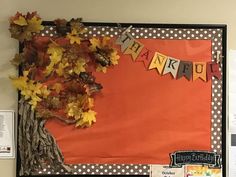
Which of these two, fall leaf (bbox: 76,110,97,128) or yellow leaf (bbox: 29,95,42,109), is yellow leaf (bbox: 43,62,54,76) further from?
fall leaf (bbox: 76,110,97,128)

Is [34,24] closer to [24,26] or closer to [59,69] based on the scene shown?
[24,26]

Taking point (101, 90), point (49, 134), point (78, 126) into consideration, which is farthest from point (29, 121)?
point (101, 90)

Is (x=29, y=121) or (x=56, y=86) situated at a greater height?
(x=56, y=86)

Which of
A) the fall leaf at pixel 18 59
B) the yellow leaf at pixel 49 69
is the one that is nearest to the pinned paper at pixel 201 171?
the yellow leaf at pixel 49 69

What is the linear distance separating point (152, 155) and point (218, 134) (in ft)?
1.26

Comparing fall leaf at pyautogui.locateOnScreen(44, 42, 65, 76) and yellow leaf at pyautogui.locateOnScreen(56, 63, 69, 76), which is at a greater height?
fall leaf at pyautogui.locateOnScreen(44, 42, 65, 76)

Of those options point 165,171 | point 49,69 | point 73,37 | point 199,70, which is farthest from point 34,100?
point 199,70

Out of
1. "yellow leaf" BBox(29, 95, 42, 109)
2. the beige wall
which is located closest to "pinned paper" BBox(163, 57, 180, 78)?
the beige wall

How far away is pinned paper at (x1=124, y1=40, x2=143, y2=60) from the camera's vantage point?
7.29 feet

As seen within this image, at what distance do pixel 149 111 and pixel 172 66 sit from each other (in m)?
0.28

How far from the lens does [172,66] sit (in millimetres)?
2232

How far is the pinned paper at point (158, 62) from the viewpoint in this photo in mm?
2225

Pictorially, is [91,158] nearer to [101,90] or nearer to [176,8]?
[101,90]

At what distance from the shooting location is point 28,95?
2.16 meters
